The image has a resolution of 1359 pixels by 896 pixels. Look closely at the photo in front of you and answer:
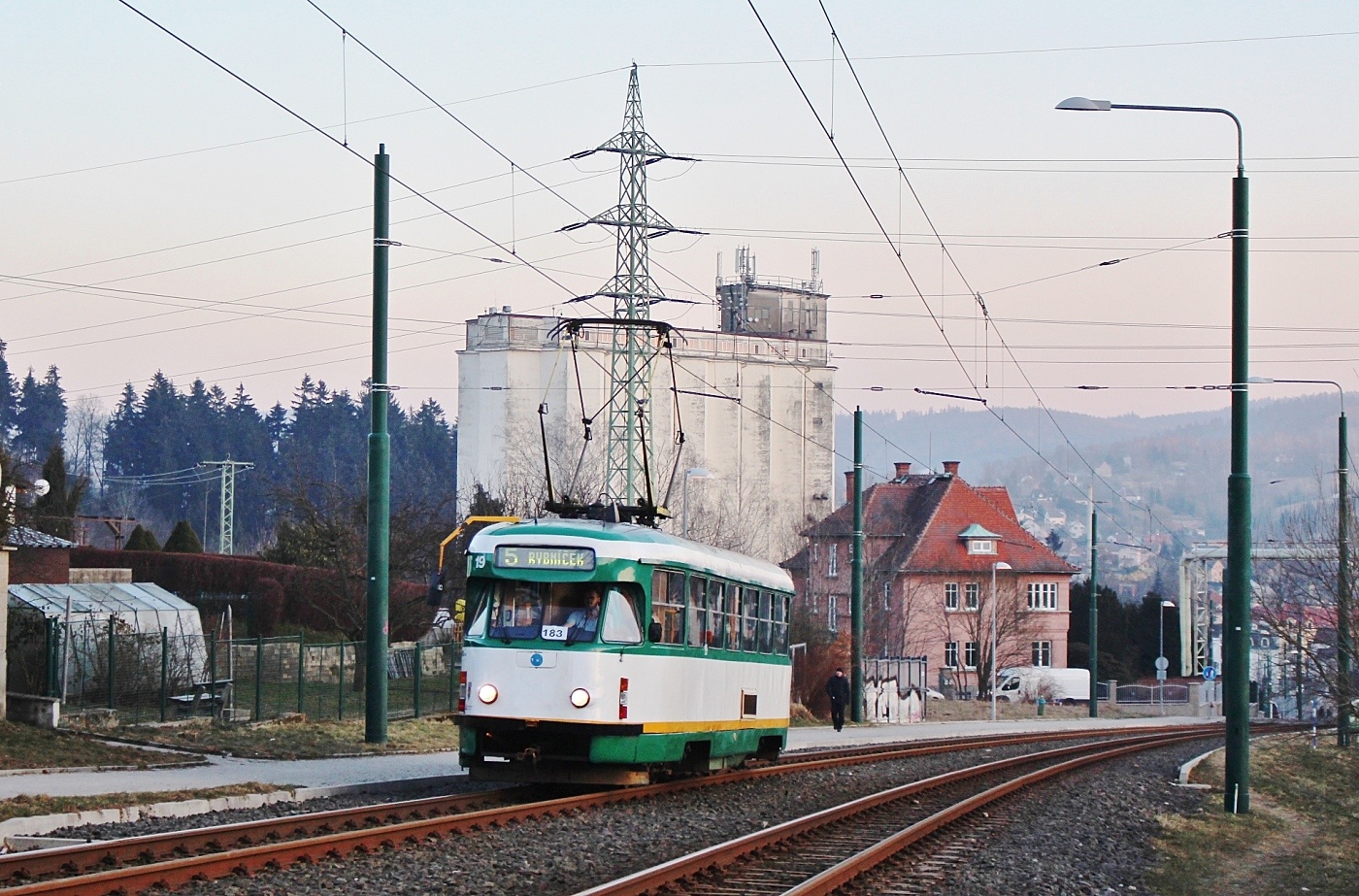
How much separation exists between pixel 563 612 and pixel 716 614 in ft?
10.5

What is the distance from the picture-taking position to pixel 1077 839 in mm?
16812

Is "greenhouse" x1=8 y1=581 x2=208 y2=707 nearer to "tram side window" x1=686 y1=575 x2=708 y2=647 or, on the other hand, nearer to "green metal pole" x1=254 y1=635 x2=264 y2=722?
"green metal pole" x1=254 y1=635 x2=264 y2=722

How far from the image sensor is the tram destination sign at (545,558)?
18000 millimetres

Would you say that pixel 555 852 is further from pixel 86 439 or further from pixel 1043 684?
pixel 86 439

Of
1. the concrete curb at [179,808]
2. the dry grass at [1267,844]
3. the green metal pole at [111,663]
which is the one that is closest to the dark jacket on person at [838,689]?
the dry grass at [1267,844]

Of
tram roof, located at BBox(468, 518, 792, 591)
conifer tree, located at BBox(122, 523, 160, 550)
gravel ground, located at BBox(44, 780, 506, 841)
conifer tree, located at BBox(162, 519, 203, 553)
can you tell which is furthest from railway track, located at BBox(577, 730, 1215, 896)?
conifer tree, located at BBox(162, 519, 203, 553)

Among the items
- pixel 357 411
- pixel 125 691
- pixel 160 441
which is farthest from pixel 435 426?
pixel 125 691

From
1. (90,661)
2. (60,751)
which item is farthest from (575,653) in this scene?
(90,661)

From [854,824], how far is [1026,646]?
68.0 meters

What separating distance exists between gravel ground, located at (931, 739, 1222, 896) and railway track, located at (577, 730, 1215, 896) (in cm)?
36

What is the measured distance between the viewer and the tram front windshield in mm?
17891

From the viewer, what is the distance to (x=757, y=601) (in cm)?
2281

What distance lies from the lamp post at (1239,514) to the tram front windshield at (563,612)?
7552 mm

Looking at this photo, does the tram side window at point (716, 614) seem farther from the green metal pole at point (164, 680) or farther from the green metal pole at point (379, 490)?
the green metal pole at point (164, 680)
